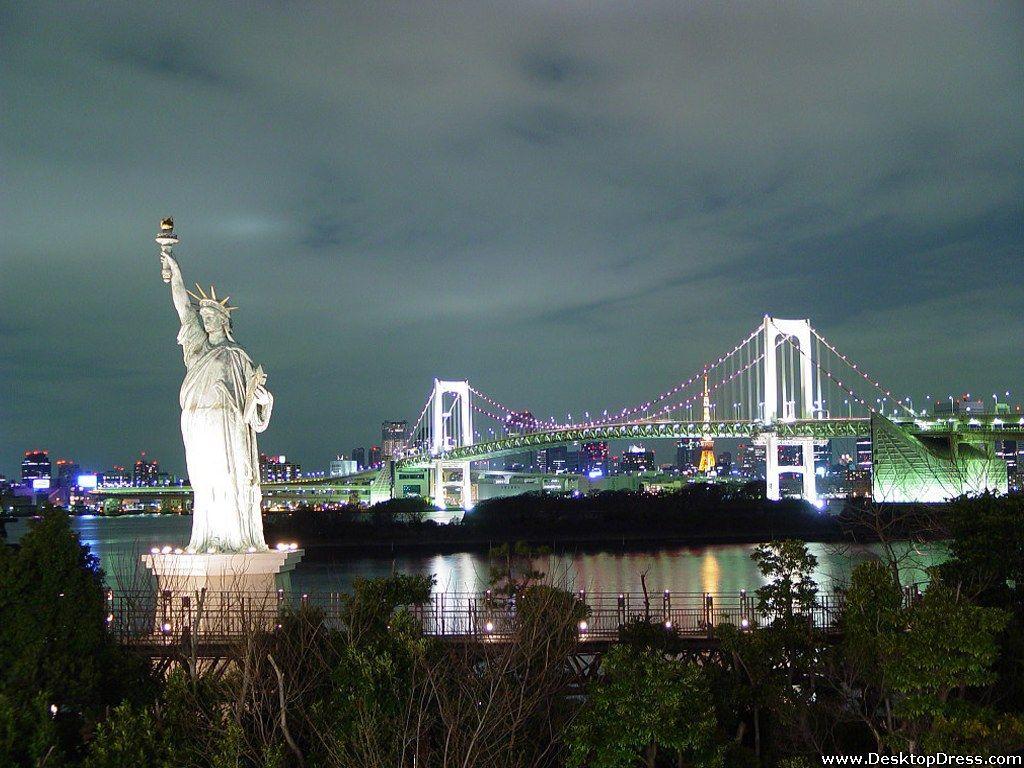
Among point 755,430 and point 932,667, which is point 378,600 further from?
point 755,430

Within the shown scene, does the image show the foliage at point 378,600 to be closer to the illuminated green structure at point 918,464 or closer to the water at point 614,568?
the water at point 614,568

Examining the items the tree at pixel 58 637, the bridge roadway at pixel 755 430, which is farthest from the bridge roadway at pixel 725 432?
the tree at pixel 58 637

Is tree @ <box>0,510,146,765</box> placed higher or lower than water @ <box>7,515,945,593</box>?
higher

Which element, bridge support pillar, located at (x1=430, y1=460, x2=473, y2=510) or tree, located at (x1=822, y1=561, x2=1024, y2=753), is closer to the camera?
tree, located at (x1=822, y1=561, x2=1024, y2=753)

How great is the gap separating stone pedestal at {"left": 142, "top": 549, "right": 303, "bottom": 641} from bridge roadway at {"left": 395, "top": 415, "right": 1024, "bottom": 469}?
118ft

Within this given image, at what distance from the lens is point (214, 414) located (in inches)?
389

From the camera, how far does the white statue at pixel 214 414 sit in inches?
389

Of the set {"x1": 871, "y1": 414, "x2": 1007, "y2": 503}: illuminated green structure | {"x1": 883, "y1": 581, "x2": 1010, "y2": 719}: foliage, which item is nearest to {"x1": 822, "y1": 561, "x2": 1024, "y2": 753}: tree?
{"x1": 883, "y1": 581, "x2": 1010, "y2": 719}: foliage

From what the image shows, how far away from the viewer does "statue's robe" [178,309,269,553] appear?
9898 millimetres

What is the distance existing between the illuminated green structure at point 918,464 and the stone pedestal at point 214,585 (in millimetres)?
33160

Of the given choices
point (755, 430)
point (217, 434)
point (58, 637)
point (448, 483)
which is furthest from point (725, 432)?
point (58, 637)

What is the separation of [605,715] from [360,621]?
2004mm

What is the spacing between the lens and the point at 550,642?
29.7 ft

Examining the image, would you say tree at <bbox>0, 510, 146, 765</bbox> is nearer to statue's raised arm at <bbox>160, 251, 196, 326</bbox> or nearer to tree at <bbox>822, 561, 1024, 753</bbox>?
statue's raised arm at <bbox>160, 251, 196, 326</bbox>
